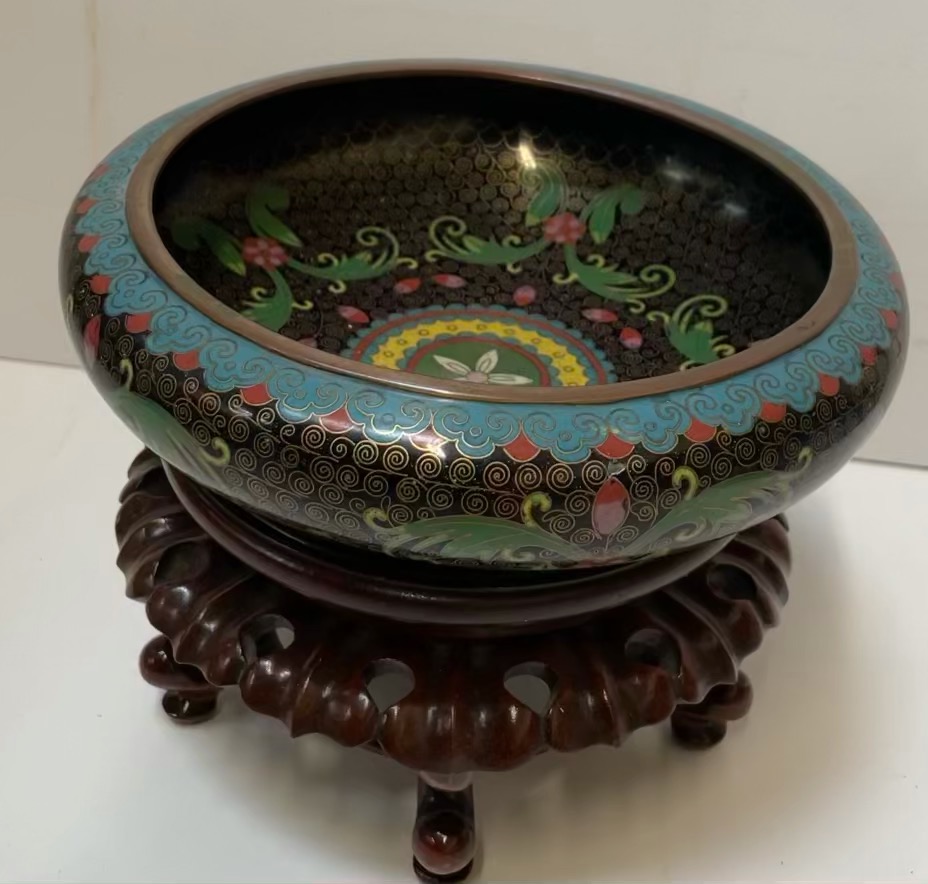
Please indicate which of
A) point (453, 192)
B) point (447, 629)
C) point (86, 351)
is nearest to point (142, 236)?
point (86, 351)

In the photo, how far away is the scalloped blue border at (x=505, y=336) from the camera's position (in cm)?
109

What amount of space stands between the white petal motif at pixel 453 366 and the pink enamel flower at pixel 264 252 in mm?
187

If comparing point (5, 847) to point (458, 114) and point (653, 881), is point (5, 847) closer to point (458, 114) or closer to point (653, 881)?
point (653, 881)

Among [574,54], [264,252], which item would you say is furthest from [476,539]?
[574,54]

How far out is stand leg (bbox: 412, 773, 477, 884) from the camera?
852mm

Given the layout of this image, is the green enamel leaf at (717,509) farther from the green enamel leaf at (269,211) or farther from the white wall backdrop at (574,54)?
the white wall backdrop at (574,54)

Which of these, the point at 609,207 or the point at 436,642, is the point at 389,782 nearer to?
the point at 436,642

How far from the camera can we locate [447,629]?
785 mm

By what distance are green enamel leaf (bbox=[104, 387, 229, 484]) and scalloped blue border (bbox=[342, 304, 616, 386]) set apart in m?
0.38

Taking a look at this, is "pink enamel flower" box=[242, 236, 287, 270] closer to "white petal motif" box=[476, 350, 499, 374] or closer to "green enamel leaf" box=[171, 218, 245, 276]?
"green enamel leaf" box=[171, 218, 245, 276]

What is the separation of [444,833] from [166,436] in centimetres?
39

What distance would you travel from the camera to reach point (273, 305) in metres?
1.08

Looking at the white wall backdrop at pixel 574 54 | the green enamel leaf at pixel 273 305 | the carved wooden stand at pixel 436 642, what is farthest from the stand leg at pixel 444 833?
the white wall backdrop at pixel 574 54

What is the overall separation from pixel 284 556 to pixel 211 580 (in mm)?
95
